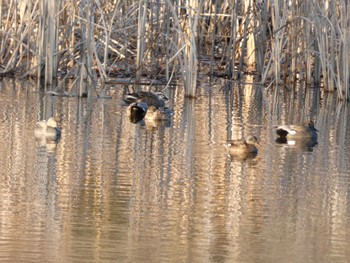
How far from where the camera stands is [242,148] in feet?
31.8

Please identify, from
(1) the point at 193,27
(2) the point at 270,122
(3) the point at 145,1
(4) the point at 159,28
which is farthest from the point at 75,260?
(4) the point at 159,28

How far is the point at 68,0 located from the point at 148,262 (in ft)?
29.5

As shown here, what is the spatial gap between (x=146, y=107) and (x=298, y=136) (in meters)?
2.15

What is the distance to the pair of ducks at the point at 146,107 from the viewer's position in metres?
12.0

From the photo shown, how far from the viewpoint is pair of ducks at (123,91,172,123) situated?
1198cm

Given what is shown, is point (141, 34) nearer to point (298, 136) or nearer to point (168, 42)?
point (168, 42)

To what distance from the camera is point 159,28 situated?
53.1ft

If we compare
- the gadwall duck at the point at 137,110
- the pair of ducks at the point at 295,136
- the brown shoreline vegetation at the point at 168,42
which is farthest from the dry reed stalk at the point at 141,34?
the pair of ducks at the point at 295,136

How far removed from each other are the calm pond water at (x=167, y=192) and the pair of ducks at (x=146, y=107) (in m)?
0.15

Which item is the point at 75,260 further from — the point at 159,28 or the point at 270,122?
the point at 159,28

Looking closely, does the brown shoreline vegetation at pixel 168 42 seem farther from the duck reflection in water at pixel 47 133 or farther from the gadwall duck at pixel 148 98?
the duck reflection in water at pixel 47 133

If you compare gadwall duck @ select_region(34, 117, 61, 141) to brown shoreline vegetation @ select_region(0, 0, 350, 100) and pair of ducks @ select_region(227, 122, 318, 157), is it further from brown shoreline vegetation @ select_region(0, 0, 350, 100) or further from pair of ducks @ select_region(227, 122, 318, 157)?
brown shoreline vegetation @ select_region(0, 0, 350, 100)

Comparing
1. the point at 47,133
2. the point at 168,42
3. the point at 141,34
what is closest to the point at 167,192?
the point at 47,133

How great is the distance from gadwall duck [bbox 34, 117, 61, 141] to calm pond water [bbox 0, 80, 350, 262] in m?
0.09
